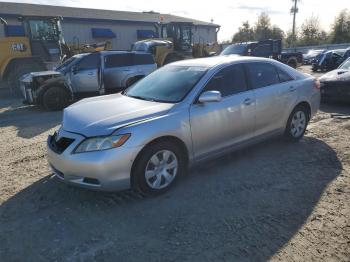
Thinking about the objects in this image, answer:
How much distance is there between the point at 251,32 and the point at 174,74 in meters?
60.6

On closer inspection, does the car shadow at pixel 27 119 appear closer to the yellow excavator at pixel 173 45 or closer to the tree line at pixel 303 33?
the yellow excavator at pixel 173 45

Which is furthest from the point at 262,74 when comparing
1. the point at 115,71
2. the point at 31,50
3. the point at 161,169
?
the point at 31,50

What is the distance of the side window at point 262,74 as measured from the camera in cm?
509

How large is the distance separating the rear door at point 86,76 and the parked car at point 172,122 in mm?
6222

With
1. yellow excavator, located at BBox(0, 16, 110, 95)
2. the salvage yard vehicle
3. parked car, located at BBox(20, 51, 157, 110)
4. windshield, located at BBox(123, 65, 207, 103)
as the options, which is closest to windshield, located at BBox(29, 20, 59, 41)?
yellow excavator, located at BBox(0, 16, 110, 95)

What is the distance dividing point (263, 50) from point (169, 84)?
1538 cm

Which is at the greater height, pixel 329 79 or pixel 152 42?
pixel 152 42

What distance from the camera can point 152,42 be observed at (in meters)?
16.3

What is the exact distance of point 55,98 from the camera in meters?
10.0

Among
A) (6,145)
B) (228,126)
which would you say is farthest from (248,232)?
(6,145)

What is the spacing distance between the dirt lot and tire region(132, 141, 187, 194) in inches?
6.2

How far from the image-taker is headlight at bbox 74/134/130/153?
3.69 m

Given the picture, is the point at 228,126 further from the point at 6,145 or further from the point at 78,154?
the point at 6,145

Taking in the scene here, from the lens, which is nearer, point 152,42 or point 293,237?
point 293,237
